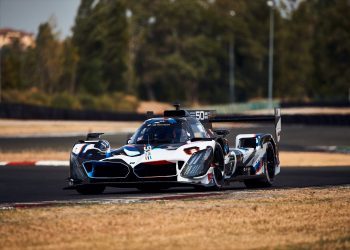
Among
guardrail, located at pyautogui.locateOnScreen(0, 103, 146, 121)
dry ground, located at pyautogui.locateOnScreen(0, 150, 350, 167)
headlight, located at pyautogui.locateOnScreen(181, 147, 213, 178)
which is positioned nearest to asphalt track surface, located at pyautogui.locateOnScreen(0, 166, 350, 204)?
headlight, located at pyautogui.locateOnScreen(181, 147, 213, 178)

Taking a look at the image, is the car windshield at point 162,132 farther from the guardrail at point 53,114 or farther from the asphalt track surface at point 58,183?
the guardrail at point 53,114

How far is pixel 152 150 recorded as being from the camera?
16.2m

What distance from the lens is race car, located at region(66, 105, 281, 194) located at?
16031 mm

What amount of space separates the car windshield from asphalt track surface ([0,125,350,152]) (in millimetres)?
16613

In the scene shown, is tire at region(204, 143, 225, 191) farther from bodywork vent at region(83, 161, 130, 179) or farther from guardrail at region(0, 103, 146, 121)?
guardrail at region(0, 103, 146, 121)

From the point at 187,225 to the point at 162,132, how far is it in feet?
18.6

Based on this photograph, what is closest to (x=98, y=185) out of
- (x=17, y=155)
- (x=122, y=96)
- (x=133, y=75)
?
(x=17, y=155)

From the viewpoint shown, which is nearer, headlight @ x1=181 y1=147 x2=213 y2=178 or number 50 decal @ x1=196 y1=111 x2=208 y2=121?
headlight @ x1=181 y1=147 x2=213 y2=178

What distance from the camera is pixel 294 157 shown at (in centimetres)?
3531

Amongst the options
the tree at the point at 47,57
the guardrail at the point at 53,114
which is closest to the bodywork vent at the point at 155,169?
the guardrail at the point at 53,114

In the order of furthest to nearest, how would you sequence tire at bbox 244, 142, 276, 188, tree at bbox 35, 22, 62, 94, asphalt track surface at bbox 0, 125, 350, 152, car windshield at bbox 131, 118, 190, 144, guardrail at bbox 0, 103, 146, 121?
1. tree at bbox 35, 22, 62, 94
2. guardrail at bbox 0, 103, 146, 121
3. asphalt track surface at bbox 0, 125, 350, 152
4. tire at bbox 244, 142, 276, 188
5. car windshield at bbox 131, 118, 190, 144

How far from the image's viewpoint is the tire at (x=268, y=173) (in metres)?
19.0

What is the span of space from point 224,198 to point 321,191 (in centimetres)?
222

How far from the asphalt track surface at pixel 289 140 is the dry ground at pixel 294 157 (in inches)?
76.5
